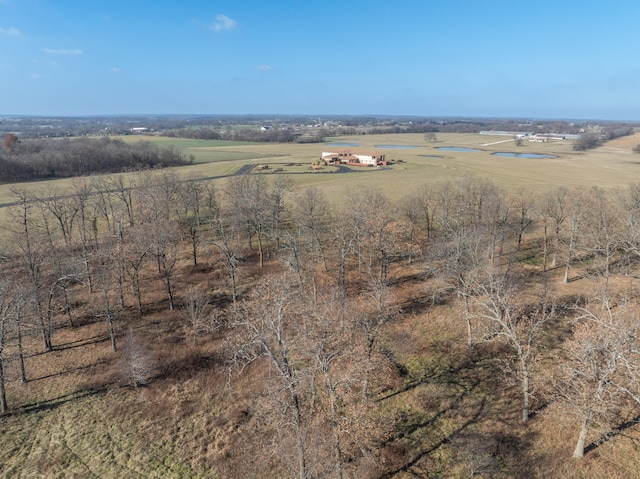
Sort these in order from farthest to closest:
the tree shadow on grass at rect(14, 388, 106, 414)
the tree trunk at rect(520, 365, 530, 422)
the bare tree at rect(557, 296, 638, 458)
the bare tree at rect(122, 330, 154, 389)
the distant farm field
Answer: the distant farm field → the bare tree at rect(122, 330, 154, 389) → the tree shadow on grass at rect(14, 388, 106, 414) → the tree trunk at rect(520, 365, 530, 422) → the bare tree at rect(557, 296, 638, 458)

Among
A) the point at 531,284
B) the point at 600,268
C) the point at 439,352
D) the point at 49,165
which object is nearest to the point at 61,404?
the point at 439,352

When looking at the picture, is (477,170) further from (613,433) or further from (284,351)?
(284,351)

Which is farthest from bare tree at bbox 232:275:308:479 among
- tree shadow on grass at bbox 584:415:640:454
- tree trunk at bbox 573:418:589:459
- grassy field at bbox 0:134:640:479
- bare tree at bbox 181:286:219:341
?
tree shadow on grass at bbox 584:415:640:454

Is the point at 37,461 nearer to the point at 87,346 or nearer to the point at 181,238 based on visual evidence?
the point at 87,346

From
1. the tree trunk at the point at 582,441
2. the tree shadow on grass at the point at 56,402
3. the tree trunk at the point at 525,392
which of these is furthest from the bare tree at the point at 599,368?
the tree shadow on grass at the point at 56,402

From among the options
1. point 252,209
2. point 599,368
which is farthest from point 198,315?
point 599,368

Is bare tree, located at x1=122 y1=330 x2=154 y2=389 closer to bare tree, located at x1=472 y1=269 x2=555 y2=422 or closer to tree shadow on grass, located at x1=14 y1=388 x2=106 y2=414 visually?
tree shadow on grass, located at x1=14 y1=388 x2=106 y2=414

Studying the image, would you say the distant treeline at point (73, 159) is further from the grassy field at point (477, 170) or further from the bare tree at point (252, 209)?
the bare tree at point (252, 209)
